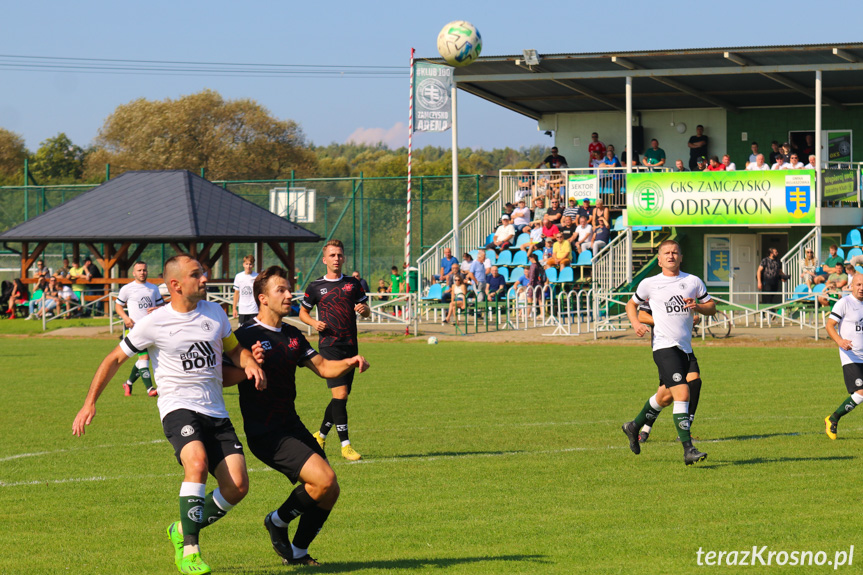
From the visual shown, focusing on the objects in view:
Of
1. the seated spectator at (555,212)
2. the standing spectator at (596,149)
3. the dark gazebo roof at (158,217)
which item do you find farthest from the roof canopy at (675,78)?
the dark gazebo roof at (158,217)

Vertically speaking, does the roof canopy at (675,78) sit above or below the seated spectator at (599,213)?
above

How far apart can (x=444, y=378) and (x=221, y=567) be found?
38.5 ft

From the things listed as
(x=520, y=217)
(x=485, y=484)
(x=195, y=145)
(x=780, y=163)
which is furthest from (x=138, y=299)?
(x=195, y=145)

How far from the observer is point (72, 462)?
10.4 metres

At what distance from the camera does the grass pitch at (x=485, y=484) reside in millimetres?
6652

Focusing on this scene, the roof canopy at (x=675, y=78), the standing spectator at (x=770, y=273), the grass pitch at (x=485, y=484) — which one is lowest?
the grass pitch at (x=485, y=484)

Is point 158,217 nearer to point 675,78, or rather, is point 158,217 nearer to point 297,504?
point 675,78

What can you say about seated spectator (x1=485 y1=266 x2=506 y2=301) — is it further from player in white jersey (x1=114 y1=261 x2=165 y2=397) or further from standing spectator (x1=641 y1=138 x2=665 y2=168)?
player in white jersey (x1=114 y1=261 x2=165 y2=397)

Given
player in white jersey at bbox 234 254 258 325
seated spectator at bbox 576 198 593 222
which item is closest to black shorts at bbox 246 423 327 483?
player in white jersey at bbox 234 254 258 325

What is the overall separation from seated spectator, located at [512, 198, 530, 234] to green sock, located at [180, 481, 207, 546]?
90.7 ft

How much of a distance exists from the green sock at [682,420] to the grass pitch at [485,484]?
0.27 m

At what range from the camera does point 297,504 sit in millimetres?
6363

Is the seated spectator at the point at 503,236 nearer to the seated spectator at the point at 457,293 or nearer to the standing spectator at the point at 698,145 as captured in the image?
the seated spectator at the point at 457,293

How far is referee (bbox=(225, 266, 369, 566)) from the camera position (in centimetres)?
632
